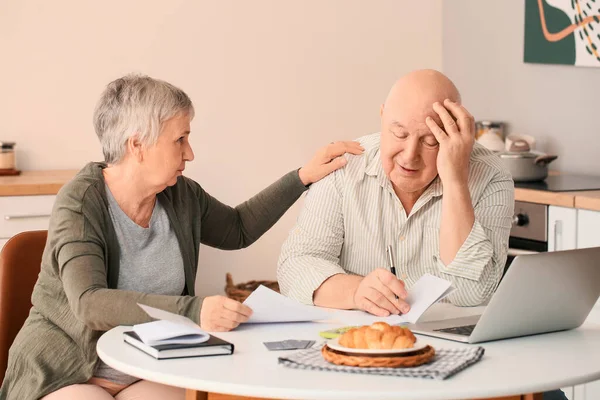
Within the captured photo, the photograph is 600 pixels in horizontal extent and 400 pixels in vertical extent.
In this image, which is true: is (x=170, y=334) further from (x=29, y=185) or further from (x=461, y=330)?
(x=29, y=185)

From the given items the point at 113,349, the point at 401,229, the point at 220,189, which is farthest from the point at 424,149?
the point at 220,189

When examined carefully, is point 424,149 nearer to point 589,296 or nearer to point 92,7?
point 589,296

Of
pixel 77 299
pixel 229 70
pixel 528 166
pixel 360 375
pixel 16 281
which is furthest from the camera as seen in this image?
pixel 229 70

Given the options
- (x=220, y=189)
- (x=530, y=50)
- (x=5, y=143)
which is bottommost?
(x=220, y=189)

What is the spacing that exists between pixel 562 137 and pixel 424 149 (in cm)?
Result: 190

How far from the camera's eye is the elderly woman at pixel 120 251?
1988 millimetres

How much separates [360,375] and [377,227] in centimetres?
Result: 86

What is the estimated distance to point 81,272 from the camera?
203cm

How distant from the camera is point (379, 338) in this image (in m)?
1.62

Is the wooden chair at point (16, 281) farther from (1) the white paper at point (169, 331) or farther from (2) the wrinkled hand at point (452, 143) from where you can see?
(2) the wrinkled hand at point (452, 143)

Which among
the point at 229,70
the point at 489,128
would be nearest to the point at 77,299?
the point at 229,70

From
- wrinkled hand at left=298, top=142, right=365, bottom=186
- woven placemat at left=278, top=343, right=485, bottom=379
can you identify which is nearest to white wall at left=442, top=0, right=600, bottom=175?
wrinkled hand at left=298, top=142, right=365, bottom=186

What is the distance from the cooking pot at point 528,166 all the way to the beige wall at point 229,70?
1.23m

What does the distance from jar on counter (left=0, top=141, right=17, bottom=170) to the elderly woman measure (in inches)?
61.6
